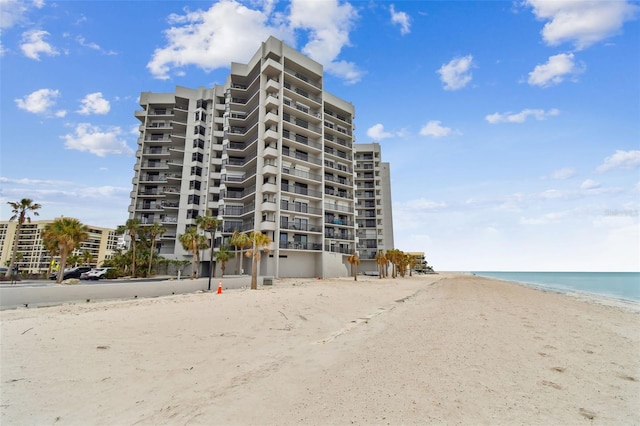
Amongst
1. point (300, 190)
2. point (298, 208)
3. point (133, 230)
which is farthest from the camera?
point (300, 190)

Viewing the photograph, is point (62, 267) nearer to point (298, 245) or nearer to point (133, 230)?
point (133, 230)

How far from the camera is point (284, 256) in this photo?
146 feet

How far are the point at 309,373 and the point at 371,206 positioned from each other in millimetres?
71498

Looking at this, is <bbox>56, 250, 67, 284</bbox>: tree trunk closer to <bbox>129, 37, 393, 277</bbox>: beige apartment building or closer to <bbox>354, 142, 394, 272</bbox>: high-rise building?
<bbox>129, 37, 393, 277</bbox>: beige apartment building

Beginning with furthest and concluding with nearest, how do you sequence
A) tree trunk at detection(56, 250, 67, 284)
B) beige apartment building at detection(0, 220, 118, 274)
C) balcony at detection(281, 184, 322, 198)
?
beige apartment building at detection(0, 220, 118, 274)
balcony at detection(281, 184, 322, 198)
tree trunk at detection(56, 250, 67, 284)

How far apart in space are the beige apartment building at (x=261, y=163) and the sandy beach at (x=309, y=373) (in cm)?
3237

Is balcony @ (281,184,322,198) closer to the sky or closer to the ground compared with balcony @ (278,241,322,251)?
closer to the sky

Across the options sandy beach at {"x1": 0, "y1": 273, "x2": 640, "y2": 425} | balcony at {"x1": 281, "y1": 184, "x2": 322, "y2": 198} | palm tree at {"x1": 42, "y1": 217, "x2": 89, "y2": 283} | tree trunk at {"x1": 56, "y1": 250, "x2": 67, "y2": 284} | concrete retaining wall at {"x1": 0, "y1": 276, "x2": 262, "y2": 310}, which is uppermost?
balcony at {"x1": 281, "y1": 184, "x2": 322, "y2": 198}

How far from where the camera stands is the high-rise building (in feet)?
245

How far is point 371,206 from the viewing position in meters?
76.6

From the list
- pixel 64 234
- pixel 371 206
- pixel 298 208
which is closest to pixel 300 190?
pixel 298 208

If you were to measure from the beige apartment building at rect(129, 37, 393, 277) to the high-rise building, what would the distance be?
62.7 ft

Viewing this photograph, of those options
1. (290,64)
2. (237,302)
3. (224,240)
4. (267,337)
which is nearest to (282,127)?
(290,64)

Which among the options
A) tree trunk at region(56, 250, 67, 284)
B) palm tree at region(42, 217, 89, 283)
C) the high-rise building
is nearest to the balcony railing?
palm tree at region(42, 217, 89, 283)
